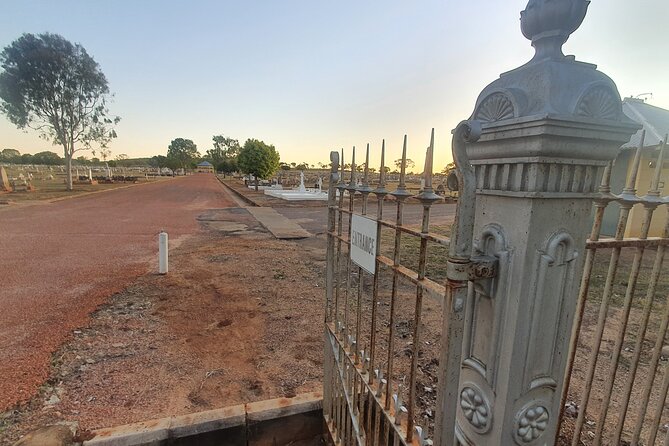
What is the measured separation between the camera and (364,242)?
1.79m

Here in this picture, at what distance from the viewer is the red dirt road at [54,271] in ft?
11.1

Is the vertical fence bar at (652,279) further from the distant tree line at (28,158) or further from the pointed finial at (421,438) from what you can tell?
the distant tree line at (28,158)

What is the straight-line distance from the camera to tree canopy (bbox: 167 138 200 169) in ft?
314

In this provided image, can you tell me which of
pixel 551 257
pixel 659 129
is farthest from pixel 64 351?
pixel 659 129

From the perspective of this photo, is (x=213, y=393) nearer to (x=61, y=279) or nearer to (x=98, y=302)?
(x=98, y=302)

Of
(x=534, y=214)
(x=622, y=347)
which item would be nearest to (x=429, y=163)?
(x=534, y=214)

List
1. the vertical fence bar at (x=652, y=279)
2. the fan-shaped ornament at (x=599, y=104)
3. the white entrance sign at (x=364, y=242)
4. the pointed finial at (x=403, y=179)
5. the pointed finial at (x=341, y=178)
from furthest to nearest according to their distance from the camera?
the pointed finial at (x=341, y=178)
the white entrance sign at (x=364, y=242)
the pointed finial at (x=403, y=179)
the vertical fence bar at (x=652, y=279)
the fan-shaped ornament at (x=599, y=104)

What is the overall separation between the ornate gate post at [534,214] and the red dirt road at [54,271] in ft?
12.0

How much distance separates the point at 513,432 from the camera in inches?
42.3

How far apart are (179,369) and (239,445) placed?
1223mm

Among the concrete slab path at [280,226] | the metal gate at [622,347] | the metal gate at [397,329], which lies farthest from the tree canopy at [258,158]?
the metal gate at [397,329]

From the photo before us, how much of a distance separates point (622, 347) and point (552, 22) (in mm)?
3612

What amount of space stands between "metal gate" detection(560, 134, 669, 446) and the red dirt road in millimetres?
4063

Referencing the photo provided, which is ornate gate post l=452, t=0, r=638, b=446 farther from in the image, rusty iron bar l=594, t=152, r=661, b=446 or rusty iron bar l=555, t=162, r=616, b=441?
rusty iron bar l=594, t=152, r=661, b=446
